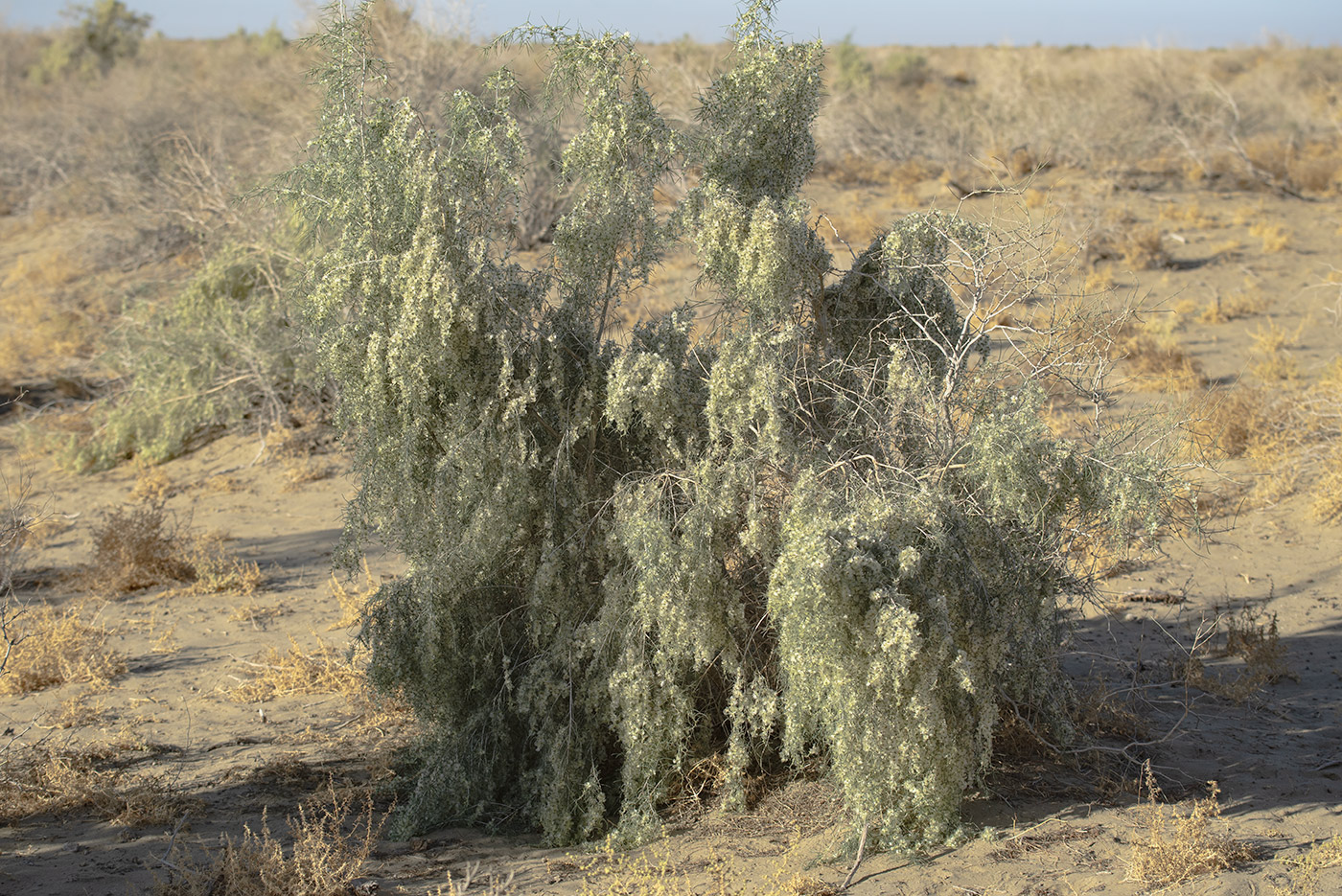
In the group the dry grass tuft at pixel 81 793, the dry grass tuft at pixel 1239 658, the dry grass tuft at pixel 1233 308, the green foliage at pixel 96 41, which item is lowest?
the dry grass tuft at pixel 81 793

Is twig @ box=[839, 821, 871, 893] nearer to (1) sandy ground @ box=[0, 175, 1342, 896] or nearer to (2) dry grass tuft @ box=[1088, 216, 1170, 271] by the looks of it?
(1) sandy ground @ box=[0, 175, 1342, 896]

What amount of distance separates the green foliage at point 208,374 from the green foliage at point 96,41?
28.1m

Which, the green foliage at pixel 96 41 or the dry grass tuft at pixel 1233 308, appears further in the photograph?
the green foliage at pixel 96 41

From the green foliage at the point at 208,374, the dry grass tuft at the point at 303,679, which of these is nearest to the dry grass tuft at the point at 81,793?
the dry grass tuft at the point at 303,679

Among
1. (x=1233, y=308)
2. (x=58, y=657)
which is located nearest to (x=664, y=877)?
(x=58, y=657)

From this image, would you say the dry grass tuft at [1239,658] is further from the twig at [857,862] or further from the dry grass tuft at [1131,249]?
the dry grass tuft at [1131,249]

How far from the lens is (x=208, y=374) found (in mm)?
12805

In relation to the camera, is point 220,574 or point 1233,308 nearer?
point 220,574

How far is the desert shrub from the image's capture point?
17.1ft

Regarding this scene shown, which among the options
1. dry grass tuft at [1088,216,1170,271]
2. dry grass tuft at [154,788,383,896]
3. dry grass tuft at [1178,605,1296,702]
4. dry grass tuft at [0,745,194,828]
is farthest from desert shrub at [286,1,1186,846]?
dry grass tuft at [1088,216,1170,271]

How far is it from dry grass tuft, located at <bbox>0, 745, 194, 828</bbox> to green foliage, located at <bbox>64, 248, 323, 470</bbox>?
694 centimetres

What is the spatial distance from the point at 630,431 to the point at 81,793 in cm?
333

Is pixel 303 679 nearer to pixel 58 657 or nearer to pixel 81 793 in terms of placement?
pixel 58 657

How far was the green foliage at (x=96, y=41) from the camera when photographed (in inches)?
1451
